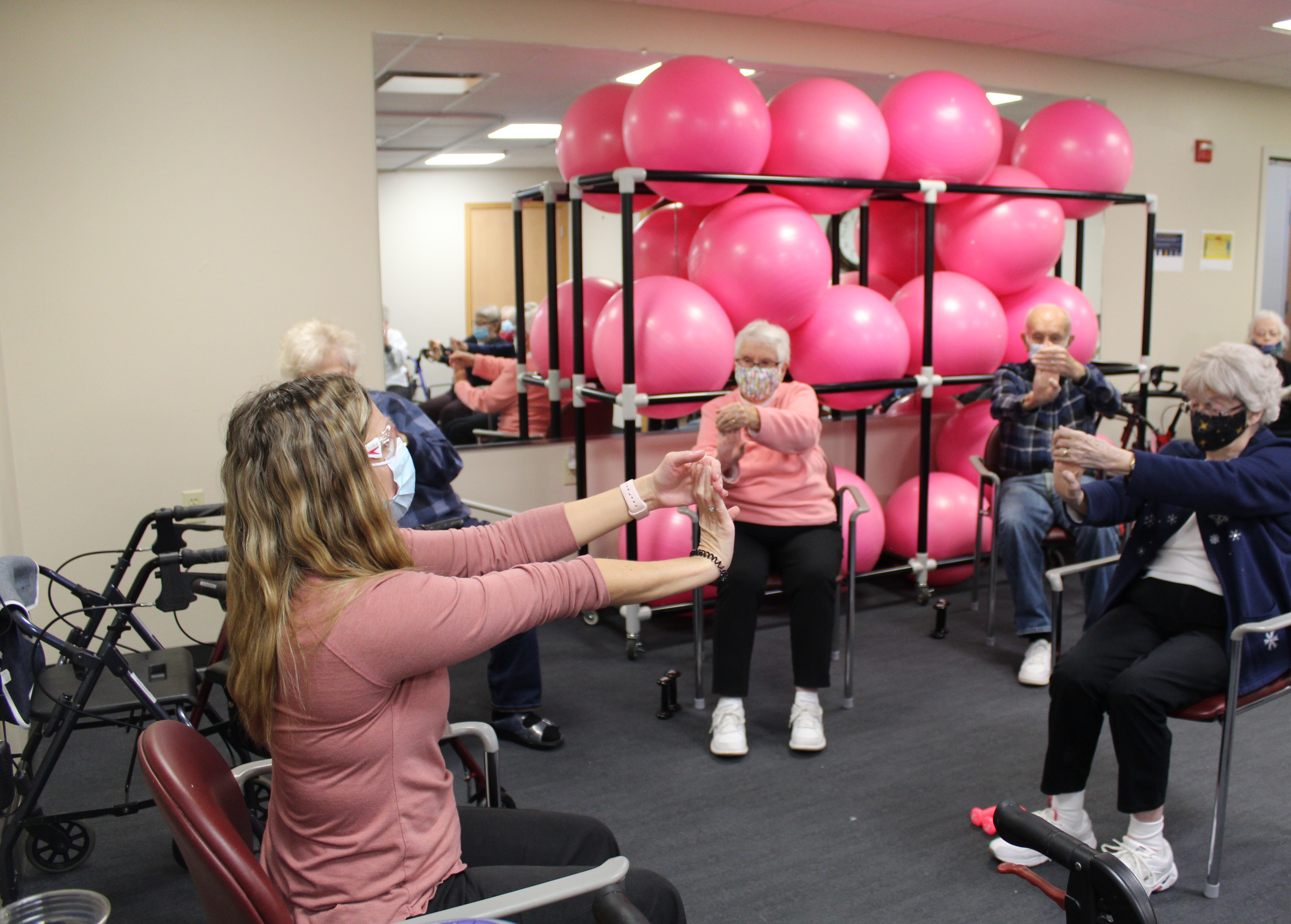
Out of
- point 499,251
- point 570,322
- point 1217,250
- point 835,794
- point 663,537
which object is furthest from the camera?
point 1217,250

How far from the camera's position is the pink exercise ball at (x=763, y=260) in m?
3.55

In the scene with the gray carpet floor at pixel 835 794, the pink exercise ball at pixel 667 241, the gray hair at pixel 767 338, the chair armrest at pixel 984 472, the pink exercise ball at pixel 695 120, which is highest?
the pink exercise ball at pixel 695 120

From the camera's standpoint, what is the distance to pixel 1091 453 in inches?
86.9

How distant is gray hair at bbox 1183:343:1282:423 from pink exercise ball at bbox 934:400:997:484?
6.94ft

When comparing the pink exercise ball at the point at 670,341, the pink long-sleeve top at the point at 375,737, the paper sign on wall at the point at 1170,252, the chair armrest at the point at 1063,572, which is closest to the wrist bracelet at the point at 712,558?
the pink long-sleeve top at the point at 375,737

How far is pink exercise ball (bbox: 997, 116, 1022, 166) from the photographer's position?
4.61 m

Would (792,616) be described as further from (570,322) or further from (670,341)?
(570,322)

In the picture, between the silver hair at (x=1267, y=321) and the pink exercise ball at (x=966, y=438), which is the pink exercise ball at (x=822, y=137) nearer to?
the pink exercise ball at (x=966, y=438)

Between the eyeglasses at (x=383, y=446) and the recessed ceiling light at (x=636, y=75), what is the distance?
115 inches

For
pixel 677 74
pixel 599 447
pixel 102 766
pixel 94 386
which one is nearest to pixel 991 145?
pixel 677 74

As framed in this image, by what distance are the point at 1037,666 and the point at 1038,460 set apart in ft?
2.53

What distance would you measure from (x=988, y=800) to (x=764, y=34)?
3.41 meters

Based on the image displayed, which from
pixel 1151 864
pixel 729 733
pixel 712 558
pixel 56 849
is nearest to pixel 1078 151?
pixel 729 733

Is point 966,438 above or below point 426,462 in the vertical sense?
below
